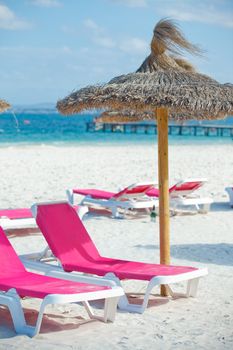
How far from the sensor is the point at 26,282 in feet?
16.6

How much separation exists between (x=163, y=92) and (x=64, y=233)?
4.87 feet

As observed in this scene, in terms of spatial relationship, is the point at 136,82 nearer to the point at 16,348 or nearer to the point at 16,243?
the point at 16,348

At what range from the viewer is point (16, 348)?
444 centimetres

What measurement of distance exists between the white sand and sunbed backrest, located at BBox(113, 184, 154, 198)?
0.44 m

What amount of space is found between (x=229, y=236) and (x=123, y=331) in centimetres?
415

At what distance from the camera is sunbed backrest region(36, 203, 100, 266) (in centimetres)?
596

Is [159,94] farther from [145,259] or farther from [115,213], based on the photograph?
[115,213]

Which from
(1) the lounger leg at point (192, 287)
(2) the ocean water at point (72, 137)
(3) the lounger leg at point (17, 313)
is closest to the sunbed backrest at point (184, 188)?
(1) the lounger leg at point (192, 287)

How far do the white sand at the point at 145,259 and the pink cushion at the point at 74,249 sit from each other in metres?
0.30

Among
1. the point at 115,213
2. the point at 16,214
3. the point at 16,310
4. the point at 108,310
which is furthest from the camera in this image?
the point at 115,213

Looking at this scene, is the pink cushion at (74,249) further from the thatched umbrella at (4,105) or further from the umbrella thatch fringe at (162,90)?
the thatched umbrella at (4,105)

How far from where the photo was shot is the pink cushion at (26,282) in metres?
4.71

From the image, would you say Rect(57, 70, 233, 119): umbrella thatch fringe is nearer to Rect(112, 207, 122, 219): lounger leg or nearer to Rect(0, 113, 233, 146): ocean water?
Rect(112, 207, 122, 219): lounger leg

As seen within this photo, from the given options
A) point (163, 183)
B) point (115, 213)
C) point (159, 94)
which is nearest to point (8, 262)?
point (163, 183)
